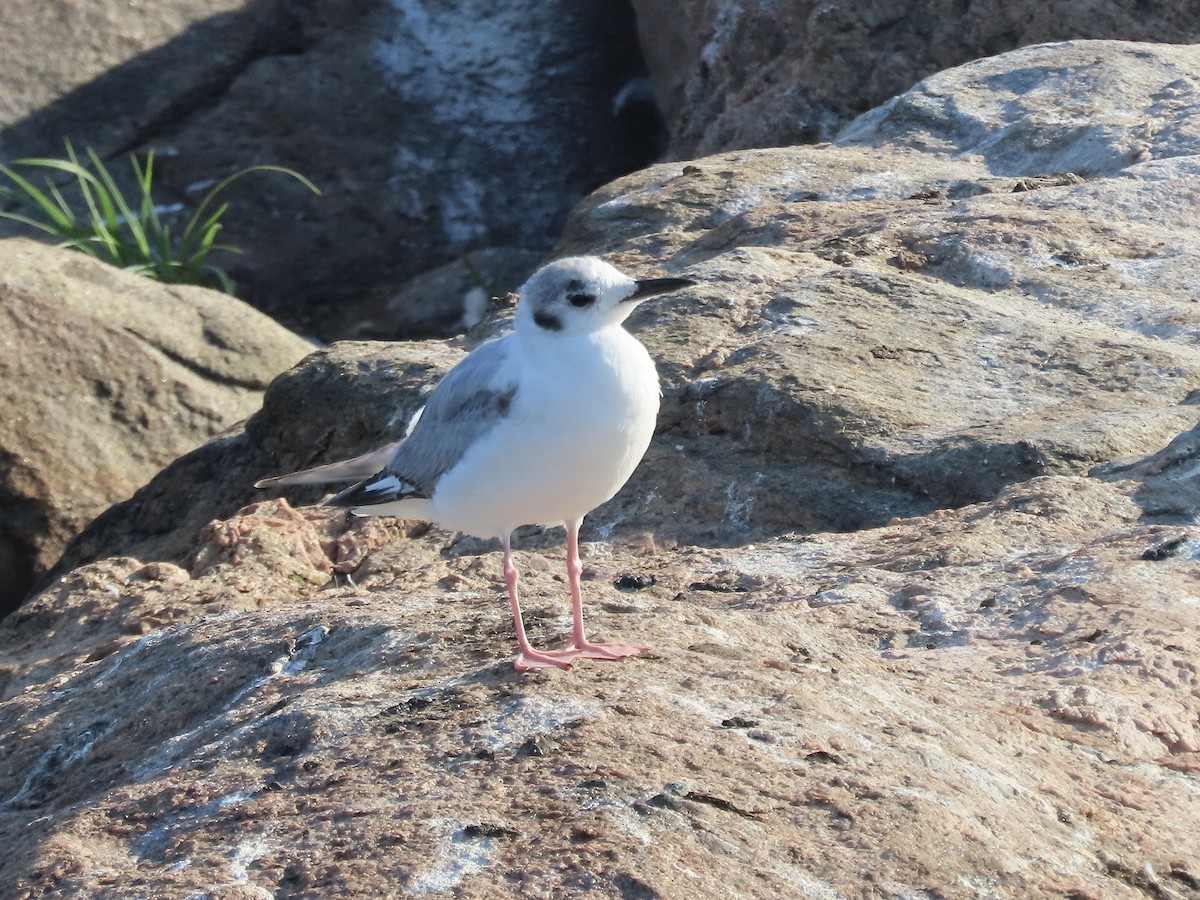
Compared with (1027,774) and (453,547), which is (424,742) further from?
(453,547)

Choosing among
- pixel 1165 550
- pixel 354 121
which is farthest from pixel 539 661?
pixel 354 121

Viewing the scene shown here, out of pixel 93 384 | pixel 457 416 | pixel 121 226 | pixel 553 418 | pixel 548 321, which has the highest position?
pixel 548 321

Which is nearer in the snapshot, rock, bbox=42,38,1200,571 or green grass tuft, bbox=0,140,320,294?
rock, bbox=42,38,1200,571

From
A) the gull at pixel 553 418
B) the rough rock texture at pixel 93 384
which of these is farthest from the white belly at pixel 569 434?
the rough rock texture at pixel 93 384

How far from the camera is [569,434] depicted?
369 centimetres

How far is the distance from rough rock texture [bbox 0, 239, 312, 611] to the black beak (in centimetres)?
454

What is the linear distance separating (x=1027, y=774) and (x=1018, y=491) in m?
1.54

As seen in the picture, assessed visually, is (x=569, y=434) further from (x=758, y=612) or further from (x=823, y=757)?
(x=823, y=757)

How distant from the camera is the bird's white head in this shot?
12.5 feet

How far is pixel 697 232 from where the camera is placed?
22.0 ft

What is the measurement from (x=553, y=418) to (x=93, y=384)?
16.0ft

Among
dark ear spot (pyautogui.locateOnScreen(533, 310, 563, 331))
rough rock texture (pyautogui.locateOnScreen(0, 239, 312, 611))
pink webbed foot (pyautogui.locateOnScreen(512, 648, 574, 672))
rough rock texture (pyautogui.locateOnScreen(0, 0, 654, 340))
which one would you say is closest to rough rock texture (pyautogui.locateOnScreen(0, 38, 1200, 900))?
pink webbed foot (pyautogui.locateOnScreen(512, 648, 574, 672))

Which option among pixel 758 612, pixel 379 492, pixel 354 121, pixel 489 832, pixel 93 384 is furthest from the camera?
pixel 354 121

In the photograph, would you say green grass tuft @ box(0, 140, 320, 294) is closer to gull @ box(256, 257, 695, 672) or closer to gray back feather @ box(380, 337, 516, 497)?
gray back feather @ box(380, 337, 516, 497)
